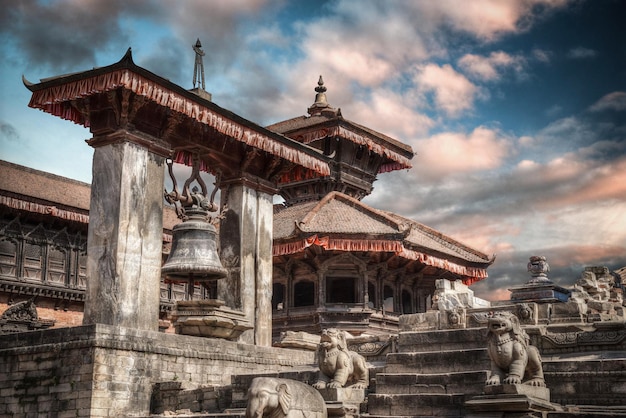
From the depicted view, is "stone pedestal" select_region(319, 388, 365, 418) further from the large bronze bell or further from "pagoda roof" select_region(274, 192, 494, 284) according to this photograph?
"pagoda roof" select_region(274, 192, 494, 284)

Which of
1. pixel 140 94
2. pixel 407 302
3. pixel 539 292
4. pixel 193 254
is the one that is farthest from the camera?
pixel 407 302

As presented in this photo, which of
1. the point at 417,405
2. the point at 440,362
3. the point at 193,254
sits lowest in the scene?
the point at 417,405

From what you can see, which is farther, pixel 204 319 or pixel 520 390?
pixel 204 319

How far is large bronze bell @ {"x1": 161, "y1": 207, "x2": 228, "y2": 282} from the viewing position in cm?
1847

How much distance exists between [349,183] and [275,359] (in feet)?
50.8

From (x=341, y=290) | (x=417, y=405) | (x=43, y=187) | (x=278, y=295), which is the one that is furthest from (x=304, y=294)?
(x=417, y=405)

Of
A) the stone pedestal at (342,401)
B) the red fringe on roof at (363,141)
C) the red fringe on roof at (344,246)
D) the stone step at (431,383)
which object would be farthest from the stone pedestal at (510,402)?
the red fringe on roof at (363,141)

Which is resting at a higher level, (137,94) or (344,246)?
(137,94)

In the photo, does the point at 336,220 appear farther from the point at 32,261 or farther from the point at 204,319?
the point at 32,261

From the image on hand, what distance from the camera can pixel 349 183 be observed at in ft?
113

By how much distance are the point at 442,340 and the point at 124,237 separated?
7.43 meters

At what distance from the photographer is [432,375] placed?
14148mm

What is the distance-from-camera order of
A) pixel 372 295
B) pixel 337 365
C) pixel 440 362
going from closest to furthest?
pixel 337 365 → pixel 440 362 → pixel 372 295

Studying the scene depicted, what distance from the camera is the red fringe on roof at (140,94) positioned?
1794cm
